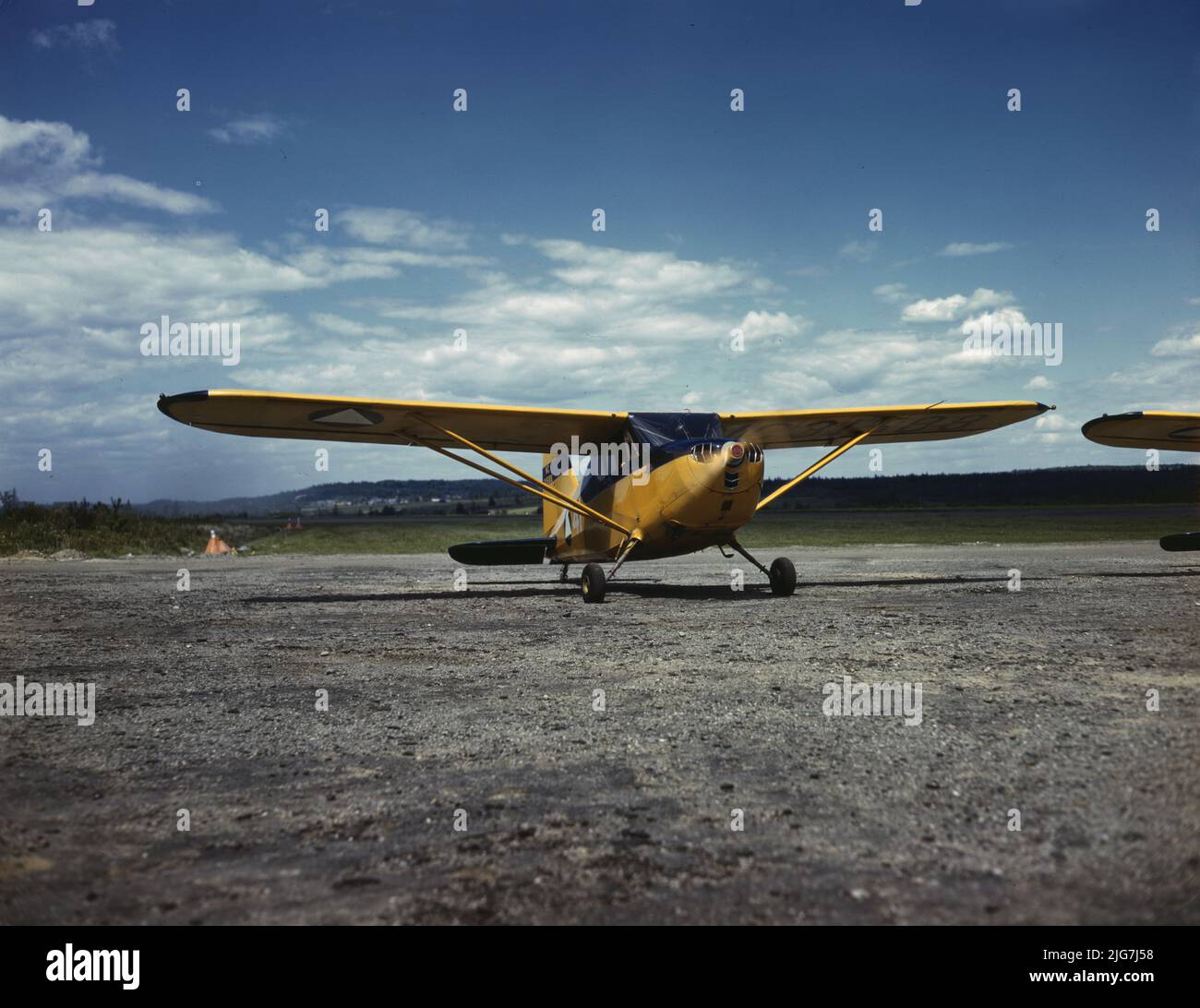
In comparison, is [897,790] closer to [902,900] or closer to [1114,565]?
[902,900]

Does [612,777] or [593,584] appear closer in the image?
[612,777]

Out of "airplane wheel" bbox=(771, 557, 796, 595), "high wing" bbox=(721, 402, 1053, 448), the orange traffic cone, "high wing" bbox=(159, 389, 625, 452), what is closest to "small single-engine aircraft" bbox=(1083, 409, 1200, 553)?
"high wing" bbox=(721, 402, 1053, 448)

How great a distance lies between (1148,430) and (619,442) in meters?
11.5

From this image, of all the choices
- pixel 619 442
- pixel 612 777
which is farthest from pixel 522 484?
pixel 612 777

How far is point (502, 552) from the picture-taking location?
15938mm

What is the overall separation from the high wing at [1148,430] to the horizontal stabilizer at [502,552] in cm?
1158

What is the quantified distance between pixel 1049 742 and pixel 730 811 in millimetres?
2062

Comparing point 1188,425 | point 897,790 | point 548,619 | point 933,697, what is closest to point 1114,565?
point 1188,425

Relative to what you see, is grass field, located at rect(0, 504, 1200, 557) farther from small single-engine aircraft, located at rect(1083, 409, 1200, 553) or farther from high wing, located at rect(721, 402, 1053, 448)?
high wing, located at rect(721, 402, 1053, 448)

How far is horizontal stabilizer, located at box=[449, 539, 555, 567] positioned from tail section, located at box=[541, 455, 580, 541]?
41 centimetres

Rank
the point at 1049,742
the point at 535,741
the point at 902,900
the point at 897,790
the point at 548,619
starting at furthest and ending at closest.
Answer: the point at 548,619
the point at 535,741
the point at 1049,742
the point at 897,790
the point at 902,900

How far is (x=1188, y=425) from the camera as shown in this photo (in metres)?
16.7

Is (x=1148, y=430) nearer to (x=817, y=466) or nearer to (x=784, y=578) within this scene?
(x=817, y=466)

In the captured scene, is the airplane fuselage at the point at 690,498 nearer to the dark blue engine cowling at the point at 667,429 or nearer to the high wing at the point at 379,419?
the dark blue engine cowling at the point at 667,429
